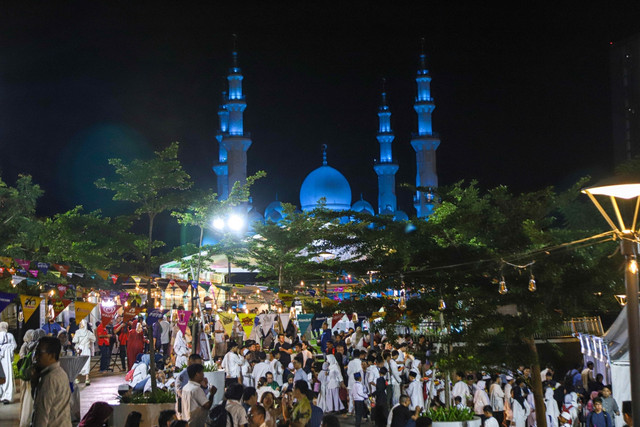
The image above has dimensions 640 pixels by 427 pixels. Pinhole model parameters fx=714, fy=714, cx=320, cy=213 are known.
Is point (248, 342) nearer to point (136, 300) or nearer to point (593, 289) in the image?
point (136, 300)

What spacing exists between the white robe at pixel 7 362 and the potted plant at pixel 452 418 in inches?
361

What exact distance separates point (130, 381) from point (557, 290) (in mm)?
9629

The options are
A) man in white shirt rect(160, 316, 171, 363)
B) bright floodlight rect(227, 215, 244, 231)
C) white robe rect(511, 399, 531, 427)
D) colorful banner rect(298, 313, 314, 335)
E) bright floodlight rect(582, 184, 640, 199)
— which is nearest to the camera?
bright floodlight rect(582, 184, 640, 199)

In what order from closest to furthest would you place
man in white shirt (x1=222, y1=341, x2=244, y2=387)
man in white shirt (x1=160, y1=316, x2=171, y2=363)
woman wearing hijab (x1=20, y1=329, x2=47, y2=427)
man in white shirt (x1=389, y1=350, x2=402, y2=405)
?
woman wearing hijab (x1=20, y1=329, x2=47, y2=427) < man in white shirt (x1=389, y1=350, x2=402, y2=405) < man in white shirt (x1=222, y1=341, x2=244, y2=387) < man in white shirt (x1=160, y1=316, x2=171, y2=363)

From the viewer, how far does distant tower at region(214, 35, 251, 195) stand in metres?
56.2

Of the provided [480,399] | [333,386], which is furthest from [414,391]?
[333,386]

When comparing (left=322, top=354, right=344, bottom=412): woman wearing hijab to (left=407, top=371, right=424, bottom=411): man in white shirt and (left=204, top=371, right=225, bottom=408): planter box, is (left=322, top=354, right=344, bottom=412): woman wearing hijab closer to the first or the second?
(left=407, top=371, right=424, bottom=411): man in white shirt

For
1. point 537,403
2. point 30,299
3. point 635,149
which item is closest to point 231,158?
point 635,149

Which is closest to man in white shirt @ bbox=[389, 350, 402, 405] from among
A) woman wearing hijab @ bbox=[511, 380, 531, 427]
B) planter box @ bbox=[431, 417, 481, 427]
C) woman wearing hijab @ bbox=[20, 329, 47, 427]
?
woman wearing hijab @ bbox=[511, 380, 531, 427]

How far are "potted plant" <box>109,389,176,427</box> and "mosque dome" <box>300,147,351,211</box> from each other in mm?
45463

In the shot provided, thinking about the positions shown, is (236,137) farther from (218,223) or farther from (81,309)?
(81,309)

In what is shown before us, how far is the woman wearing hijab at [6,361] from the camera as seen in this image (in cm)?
1523

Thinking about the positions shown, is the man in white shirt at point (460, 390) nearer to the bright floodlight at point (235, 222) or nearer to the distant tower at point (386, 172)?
the bright floodlight at point (235, 222)

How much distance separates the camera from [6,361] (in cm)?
1534
